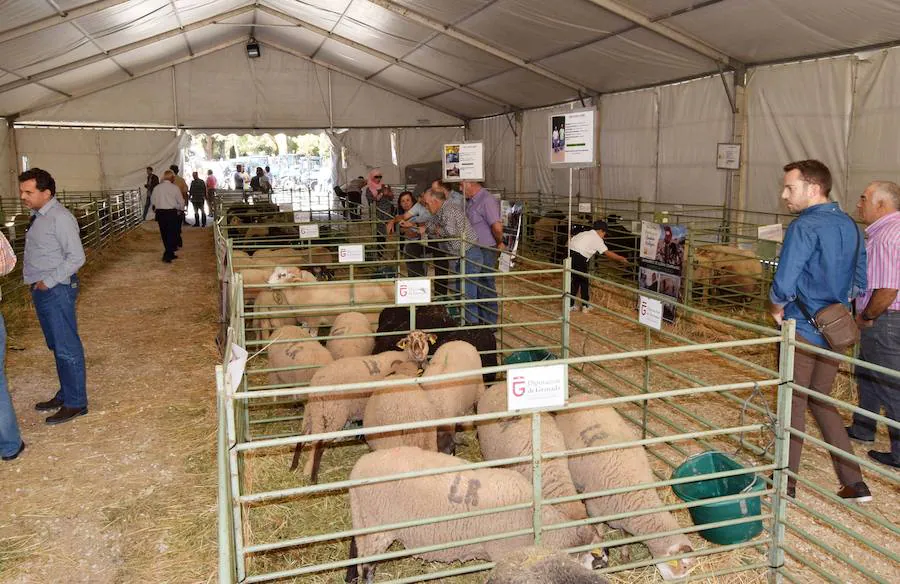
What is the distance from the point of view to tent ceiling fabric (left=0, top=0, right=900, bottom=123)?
10.1 meters

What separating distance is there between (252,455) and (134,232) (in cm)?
1672

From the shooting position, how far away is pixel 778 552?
135 inches

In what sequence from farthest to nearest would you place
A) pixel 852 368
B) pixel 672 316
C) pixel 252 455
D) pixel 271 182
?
pixel 271 182
pixel 672 316
pixel 852 368
pixel 252 455

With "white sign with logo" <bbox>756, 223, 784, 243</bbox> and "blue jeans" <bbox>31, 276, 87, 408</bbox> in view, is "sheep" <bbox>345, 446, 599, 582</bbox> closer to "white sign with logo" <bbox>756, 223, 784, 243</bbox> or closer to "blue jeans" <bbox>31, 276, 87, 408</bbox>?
"blue jeans" <bbox>31, 276, 87, 408</bbox>

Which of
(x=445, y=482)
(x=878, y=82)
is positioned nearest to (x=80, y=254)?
(x=445, y=482)

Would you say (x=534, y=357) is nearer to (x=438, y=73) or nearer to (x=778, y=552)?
(x=778, y=552)

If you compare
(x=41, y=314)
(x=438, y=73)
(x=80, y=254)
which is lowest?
(x=41, y=314)

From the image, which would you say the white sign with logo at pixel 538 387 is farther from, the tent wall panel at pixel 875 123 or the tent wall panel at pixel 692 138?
the tent wall panel at pixel 692 138

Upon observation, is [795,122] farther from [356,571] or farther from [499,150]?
[499,150]

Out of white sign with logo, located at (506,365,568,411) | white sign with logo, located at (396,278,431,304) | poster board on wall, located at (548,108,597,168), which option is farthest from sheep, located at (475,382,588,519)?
poster board on wall, located at (548,108,597,168)

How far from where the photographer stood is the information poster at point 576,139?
21.0 ft

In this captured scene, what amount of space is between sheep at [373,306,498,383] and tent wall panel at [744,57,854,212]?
665 cm

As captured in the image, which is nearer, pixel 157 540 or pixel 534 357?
pixel 157 540

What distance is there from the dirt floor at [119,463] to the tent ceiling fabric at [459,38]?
6.21 metres
